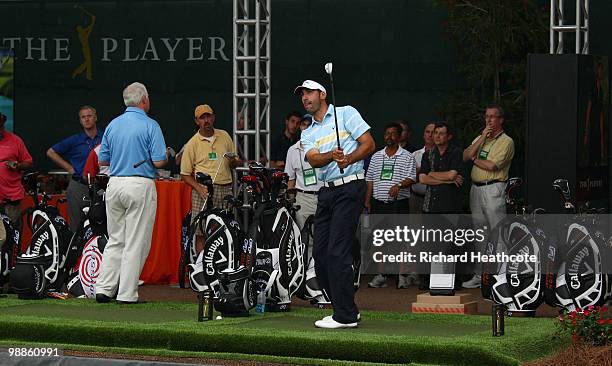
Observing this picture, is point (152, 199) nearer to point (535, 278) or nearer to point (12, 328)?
point (12, 328)

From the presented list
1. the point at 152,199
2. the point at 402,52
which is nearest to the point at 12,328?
the point at 152,199

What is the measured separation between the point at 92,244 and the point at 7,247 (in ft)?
3.51

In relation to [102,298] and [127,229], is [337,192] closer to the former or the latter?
[127,229]

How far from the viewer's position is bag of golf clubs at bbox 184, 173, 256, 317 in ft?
36.7

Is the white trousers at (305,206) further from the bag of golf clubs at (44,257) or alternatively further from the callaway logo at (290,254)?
the bag of golf clubs at (44,257)

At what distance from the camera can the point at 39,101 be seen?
59.5 ft

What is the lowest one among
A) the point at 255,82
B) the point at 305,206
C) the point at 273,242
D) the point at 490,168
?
the point at 273,242

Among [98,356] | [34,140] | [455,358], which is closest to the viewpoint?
[455,358]

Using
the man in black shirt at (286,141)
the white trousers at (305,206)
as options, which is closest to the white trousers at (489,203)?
the white trousers at (305,206)

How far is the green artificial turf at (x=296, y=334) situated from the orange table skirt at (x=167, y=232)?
257cm

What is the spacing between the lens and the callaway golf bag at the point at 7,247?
1327 cm

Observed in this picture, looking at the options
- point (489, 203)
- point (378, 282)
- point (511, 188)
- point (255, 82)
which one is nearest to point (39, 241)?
point (255, 82)

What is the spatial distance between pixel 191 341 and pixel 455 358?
6.31 feet

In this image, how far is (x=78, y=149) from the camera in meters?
14.4
